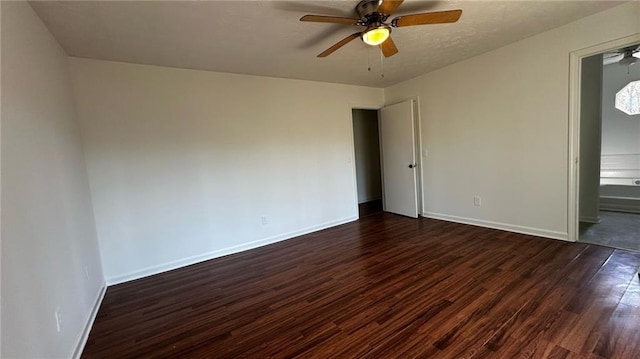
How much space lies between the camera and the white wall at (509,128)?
2.97 m

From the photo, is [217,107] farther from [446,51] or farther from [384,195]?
[384,195]

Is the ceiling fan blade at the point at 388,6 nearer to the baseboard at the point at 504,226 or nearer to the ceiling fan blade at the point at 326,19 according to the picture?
the ceiling fan blade at the point at 326,19

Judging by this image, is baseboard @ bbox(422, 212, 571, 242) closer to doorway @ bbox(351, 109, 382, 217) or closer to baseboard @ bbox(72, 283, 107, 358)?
doorway @ bbox(351, 109, 382, 217)

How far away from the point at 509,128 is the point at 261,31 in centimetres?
323

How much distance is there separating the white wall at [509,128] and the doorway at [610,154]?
1.09ft

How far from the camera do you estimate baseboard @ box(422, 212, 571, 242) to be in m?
3.19

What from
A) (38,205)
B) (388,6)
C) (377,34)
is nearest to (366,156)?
(377,34)

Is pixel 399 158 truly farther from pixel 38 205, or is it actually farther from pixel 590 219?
pixel 38 205

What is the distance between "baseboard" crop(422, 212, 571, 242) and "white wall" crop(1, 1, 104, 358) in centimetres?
455

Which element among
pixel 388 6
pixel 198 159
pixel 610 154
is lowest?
pixel 610 154

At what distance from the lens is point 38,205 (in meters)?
1.61

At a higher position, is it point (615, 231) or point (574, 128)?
point (574, 128)

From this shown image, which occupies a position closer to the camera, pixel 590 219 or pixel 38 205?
pixel 38 205

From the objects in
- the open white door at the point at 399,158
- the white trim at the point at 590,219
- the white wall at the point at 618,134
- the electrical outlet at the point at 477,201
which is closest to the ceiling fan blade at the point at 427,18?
the open white door at the point at 399,158
